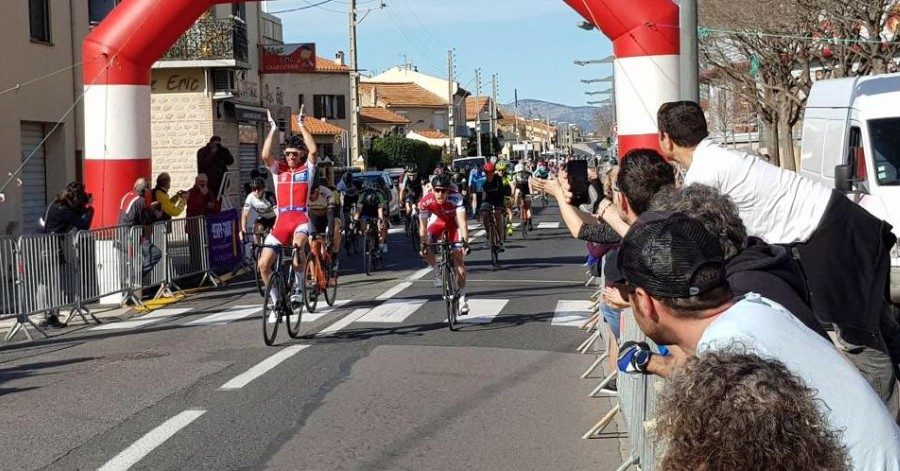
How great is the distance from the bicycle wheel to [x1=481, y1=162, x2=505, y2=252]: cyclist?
28.5 feet

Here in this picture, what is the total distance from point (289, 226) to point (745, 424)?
1028cm

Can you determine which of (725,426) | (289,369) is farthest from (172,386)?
(725,426)

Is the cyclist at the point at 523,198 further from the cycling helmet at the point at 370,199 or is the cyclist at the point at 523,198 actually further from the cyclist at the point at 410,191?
the cycling helmet at the point at 370,199

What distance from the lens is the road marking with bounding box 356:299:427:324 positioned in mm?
12758

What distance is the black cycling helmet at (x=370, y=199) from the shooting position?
20.7 meters

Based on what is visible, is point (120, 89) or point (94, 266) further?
point (120, 89)

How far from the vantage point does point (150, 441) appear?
7.13 metres

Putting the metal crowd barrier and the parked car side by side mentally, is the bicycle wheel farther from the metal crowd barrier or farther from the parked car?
the parked car

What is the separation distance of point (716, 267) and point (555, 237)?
23.8 meters

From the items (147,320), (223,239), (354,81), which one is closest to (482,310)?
(147,320)

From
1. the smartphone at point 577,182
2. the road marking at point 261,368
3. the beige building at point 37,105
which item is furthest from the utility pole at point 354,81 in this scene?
the smartphone at point 577,182

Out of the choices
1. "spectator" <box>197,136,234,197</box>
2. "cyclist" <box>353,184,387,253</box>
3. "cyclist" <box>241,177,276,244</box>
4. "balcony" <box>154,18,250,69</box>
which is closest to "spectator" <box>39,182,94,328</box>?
"cyclist" <box>241,177,276,244</box>

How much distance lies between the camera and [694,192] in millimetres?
3703

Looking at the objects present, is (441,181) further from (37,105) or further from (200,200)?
(37,105)
